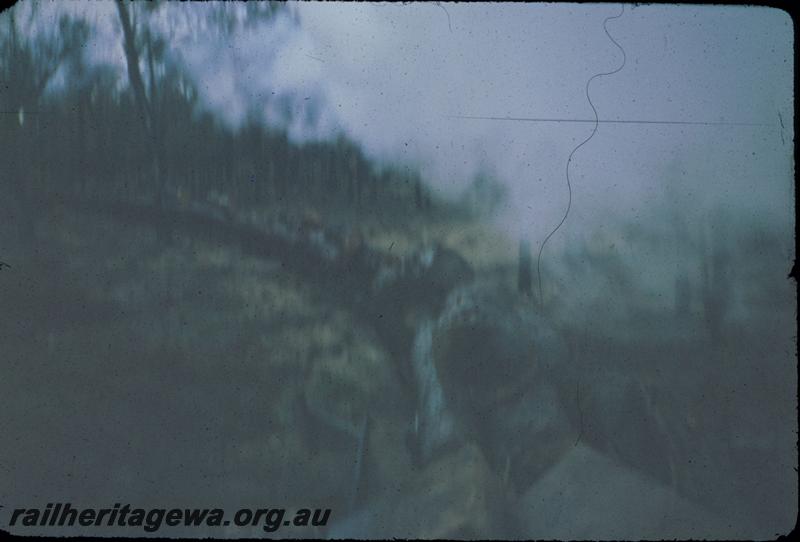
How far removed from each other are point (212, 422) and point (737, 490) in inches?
49.9

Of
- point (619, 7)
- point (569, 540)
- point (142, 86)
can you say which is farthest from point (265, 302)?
point (619, 7)

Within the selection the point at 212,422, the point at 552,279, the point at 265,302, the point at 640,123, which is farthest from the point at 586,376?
the point at 212,422

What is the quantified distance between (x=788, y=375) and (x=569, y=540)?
2.17ft

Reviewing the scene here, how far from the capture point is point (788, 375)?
5.52ft

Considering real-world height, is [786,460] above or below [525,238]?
below

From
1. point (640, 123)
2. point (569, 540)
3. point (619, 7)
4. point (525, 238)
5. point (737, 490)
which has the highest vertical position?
point (619, 7)

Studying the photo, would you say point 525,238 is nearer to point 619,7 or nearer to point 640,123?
point 640,123

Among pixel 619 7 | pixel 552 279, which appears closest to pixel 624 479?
pixel 552 279

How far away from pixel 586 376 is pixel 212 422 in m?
0.90

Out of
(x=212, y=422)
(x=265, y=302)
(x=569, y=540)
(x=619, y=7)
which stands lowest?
(x=569, y=540)

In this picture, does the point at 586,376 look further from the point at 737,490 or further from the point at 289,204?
the point at 289,204

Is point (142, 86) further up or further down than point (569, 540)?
further up

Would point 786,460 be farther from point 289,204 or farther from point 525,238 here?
point 289,204

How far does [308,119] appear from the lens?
1696mm
